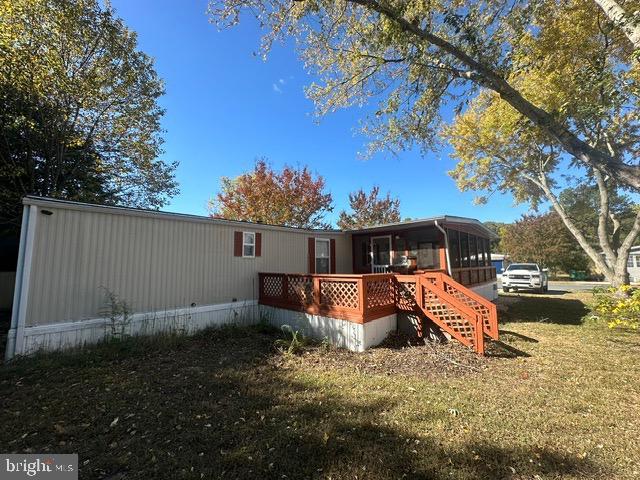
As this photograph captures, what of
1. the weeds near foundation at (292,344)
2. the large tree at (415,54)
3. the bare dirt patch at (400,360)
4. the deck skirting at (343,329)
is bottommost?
the bare dirt patch at (400,360)

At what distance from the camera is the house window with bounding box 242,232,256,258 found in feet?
29.1

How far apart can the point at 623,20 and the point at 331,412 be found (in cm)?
681

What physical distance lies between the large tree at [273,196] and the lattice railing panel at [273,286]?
1039cm

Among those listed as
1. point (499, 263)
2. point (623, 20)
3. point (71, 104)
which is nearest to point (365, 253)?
point (623, 20)

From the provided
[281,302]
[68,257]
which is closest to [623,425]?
[281,302]

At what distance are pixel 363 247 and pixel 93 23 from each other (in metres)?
12.5

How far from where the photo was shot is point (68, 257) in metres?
5.71

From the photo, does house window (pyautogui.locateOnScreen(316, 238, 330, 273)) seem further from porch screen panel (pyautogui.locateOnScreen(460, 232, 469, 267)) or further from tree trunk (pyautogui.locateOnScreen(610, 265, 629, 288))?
tree trunk (pyautogui.locateOnScreen(610, 265, 629, 288))

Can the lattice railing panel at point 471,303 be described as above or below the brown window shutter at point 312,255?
below

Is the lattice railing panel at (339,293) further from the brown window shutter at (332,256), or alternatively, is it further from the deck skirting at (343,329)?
the brown window shutter at (332,256)

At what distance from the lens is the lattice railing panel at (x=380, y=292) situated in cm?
651

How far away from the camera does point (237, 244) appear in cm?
865

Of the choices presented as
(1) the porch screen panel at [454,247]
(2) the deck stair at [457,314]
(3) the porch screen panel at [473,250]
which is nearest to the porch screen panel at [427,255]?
(1) the porch screen panel at [454,247]
